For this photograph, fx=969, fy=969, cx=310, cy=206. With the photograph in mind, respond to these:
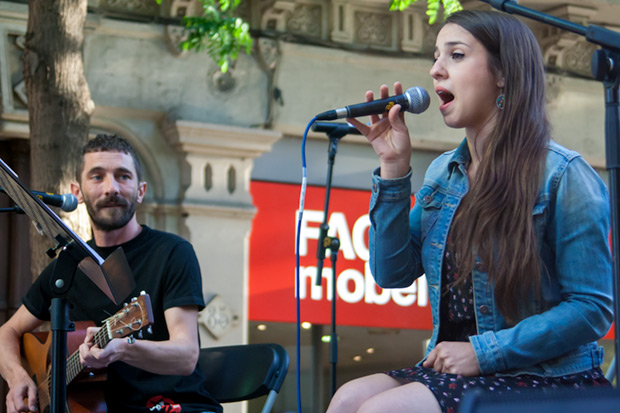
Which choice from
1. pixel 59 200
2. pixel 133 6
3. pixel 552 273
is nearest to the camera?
pixel 552 273

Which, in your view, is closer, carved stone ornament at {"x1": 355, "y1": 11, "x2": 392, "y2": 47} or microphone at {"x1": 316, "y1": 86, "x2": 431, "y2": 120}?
microphone at {"x1": 316, "y1": 86, "x2": 431, "y2": 120}

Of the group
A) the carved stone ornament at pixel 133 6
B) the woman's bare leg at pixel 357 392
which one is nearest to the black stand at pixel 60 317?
the woman's bare leg at pixel 357 392

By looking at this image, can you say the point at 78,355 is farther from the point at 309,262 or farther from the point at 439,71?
the point at 309,262

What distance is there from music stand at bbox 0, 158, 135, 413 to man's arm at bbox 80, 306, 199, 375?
1.07ft

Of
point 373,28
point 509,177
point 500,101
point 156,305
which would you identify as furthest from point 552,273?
point 373,28

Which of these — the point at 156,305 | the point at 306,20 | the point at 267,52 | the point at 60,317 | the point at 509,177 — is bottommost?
the point at 156,305

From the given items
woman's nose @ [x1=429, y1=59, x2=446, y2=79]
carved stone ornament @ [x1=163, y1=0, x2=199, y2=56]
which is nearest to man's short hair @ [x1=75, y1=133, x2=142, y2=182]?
woman's nose @ [x1=429, y1=59, x2=446, y2=79]

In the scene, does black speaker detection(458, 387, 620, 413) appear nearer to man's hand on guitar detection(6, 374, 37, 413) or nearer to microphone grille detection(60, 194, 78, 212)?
microphone grille detection(60, 194, 78, 212)

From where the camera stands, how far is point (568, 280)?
2.42 meters

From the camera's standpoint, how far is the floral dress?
2.33 meters

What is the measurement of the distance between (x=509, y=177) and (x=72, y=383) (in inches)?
73.2

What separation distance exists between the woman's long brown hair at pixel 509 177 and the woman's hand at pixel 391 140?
0.20 m

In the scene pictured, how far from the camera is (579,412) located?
136 centimetres

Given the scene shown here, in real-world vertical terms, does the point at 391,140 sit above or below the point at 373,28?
below
